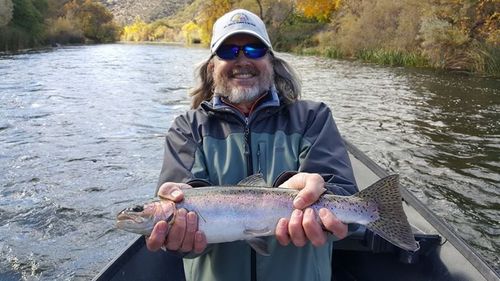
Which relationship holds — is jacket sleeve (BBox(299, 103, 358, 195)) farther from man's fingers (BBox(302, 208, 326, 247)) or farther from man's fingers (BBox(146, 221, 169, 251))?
man's fingers (BBox(146, 221, 169, 251))

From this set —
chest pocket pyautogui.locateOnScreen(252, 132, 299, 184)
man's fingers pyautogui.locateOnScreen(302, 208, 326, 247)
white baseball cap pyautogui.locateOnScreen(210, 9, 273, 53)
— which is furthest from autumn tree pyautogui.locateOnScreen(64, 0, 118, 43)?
man's fingers pyautogui.locateOnScreen(302, 208, 326, 247)

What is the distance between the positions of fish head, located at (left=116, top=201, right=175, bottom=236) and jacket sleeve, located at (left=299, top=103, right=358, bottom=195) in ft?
2.87

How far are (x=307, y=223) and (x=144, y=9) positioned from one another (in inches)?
7440

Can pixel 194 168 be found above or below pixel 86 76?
above

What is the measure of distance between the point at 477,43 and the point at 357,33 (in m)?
11.7

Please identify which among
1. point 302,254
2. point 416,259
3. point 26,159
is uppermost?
point 302,254

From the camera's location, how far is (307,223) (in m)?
2.34

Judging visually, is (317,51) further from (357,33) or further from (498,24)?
(498,24)

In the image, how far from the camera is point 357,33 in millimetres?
32750

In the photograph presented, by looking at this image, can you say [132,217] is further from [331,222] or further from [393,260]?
[393,260]

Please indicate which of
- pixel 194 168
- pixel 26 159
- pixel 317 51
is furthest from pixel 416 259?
pixel 317 51

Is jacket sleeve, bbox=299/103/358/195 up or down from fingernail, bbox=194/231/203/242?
up

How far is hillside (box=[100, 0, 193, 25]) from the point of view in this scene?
174m

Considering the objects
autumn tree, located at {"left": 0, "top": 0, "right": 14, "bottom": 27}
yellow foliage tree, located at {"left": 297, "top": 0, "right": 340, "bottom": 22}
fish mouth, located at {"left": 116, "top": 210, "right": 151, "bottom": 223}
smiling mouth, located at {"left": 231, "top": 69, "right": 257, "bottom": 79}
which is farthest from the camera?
yellow foliage tree, located at {"left": 297, "top": 0, "right": 340, "bottom": 22}
